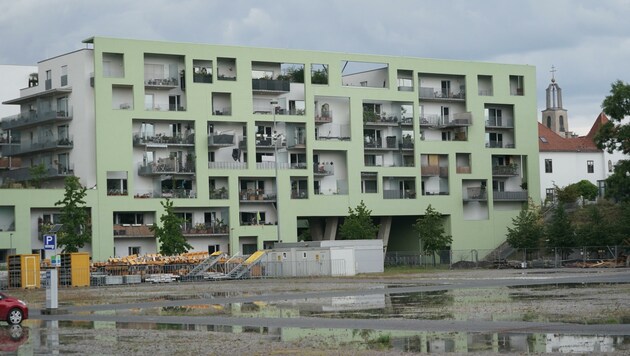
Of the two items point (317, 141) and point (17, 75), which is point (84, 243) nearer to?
point (317, 141)

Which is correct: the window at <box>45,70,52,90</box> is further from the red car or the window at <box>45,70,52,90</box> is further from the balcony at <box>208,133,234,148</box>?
the red car

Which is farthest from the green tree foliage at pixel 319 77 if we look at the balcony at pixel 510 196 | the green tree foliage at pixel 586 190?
the green tree foliage at pixel 586 190

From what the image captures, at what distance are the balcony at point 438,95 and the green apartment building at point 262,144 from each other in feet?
0.73

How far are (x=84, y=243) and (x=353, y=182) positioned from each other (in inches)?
1179

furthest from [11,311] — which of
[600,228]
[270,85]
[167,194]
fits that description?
[270,85]

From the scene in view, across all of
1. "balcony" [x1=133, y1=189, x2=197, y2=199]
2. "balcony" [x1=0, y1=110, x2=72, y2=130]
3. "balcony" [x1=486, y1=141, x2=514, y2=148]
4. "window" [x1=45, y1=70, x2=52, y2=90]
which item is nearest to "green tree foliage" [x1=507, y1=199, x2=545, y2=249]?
"balcony" [x1=486, y1=141, x2=514, y2=148]

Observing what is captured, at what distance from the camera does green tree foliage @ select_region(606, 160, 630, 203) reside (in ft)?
317

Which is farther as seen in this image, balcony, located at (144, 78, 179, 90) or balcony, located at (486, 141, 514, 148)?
balcony, located at (486, 141, 514, 148)

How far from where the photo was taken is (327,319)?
3650 cm

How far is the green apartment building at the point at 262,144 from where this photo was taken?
10131cm

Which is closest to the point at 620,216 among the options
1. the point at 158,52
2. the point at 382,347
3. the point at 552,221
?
the point at 552,221

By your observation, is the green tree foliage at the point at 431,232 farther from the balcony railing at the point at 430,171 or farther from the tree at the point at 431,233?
the balcony railing at the point at 430,171

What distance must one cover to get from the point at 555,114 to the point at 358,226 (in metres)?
86.8

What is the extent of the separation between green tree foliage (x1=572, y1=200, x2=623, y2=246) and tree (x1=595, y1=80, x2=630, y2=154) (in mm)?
6244
